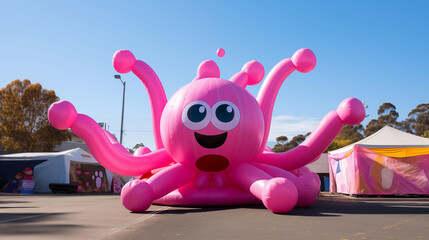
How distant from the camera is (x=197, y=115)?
8258mm

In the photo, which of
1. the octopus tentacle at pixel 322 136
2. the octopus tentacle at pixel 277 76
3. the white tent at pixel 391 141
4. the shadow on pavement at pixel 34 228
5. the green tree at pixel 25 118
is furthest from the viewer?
the green tree at pixel 25 118

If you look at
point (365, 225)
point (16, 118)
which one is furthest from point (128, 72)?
point (16, 118)

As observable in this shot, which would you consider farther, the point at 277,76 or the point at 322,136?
the point at 277,76

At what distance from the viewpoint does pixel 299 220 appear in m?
6.12

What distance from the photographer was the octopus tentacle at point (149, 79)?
1087 centimetres

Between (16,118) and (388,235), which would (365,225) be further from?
(16,118)

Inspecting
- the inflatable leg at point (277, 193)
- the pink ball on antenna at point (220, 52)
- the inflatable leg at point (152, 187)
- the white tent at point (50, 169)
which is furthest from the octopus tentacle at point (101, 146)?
the white tent at point (50, 169)

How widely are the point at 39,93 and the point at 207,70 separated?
2430cm

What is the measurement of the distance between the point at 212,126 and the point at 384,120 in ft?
188

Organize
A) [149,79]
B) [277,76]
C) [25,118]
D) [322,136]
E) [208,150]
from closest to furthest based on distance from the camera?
[208,150] < [322,136] < [277,76] < [149,79] < [25,118]

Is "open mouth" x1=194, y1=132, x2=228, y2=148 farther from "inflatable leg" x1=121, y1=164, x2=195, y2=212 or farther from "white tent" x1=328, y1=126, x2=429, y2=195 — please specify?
"white tent" x1=328, y1=126, x2=429, y2=195

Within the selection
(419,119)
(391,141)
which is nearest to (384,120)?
(419,119)

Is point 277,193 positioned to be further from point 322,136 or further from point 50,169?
point 50,169

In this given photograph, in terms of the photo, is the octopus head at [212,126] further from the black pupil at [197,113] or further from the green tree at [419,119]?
the green tree at [419,119]
